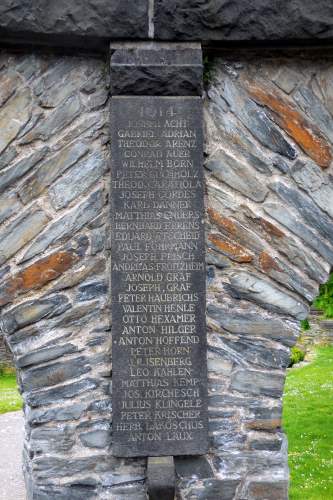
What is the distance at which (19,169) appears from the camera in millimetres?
3568

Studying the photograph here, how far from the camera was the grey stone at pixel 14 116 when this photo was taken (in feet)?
11.6

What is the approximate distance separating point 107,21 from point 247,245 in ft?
4.76

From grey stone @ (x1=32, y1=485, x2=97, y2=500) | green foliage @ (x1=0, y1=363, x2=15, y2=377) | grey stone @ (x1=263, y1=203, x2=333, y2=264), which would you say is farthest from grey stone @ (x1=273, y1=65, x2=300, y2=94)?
green foliage @ (x1=0, y1=363, x2=15, y2=377)

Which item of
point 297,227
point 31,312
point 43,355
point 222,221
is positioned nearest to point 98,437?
point 43,355

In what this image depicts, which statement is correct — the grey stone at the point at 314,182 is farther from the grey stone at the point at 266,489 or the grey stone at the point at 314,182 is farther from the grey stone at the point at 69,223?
the grey stone at the point at 266,489

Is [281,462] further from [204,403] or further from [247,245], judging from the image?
[247,245]

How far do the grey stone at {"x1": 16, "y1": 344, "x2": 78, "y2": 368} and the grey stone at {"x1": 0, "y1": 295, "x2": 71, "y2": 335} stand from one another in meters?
0.16

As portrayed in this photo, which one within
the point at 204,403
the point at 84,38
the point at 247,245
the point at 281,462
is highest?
the point at 84,38

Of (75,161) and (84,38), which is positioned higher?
(84,38)

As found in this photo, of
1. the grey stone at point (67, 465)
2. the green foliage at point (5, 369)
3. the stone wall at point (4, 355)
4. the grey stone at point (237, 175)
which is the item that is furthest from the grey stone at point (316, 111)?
the stone wall at point (4, 355)

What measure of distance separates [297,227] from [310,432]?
5.18m

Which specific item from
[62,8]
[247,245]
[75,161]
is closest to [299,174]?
[247,245]

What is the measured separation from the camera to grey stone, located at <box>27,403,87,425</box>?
3.56 meters

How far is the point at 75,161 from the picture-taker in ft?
11.8
